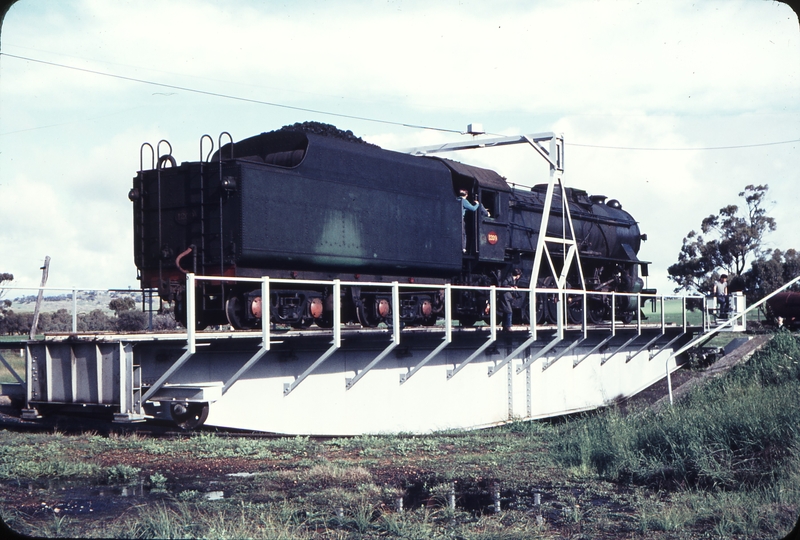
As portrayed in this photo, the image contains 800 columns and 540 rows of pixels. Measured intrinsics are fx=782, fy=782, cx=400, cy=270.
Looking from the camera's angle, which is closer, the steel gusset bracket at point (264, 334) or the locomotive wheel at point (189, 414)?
the locomotive wheel at point (189, 414)

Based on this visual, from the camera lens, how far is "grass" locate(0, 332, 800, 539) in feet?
25.9

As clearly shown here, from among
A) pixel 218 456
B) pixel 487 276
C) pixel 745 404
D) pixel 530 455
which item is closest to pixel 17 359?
pixel 487 276

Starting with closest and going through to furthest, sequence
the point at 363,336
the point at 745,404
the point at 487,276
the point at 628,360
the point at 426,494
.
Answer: the point at 426,494, the point at 745,404, the point at 363,336, the point at 487,276, the point at 628,360

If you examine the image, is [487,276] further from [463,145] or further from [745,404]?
[745,404]

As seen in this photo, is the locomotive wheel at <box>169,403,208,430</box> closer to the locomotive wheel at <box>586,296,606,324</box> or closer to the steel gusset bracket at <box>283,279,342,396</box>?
the steel gusset bracket at <box>283,279,342,396</box>

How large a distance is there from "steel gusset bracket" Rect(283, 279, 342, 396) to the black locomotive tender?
0.84m

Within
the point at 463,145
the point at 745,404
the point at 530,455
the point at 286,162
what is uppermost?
the point at 463,145

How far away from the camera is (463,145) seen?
20.0 metres

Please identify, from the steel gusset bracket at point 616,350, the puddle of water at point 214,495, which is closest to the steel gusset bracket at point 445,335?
Answer: the puddle of water at point 214,495

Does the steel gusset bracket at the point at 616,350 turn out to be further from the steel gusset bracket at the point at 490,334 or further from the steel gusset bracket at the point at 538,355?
the steel gusset bracket at the point at 490,334

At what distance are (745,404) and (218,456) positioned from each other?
854 cm

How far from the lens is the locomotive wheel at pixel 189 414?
1178 centimetres

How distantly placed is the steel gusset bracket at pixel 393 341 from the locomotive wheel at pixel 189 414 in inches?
145

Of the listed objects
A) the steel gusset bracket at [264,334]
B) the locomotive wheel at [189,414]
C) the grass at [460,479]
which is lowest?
the grass at [460,479]
